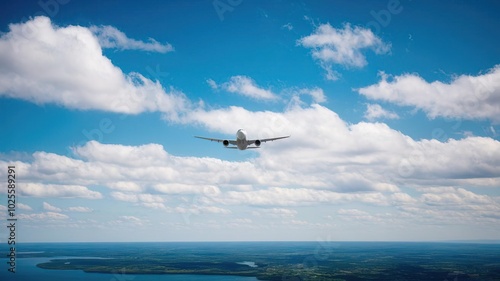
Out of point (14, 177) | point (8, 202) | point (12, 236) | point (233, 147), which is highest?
point (233, 147)

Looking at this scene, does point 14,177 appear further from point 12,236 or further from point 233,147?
point 233,147

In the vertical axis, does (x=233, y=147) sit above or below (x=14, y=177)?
above

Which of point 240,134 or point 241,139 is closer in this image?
point 240,134

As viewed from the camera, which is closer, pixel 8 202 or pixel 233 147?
pixel 8 202

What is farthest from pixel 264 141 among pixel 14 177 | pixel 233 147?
pixel 14 177

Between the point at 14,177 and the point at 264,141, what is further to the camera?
the point at 264,141

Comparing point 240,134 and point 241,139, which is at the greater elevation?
point 240,134

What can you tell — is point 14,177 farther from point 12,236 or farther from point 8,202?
point 12,236

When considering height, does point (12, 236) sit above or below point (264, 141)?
below

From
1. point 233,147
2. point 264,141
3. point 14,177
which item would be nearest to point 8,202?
point 14,177
